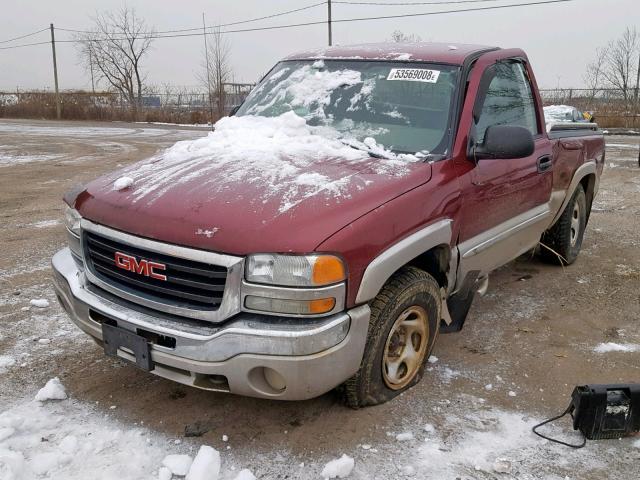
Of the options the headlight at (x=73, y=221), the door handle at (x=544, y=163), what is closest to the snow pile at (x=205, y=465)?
the headlight at (x=73, y=221)

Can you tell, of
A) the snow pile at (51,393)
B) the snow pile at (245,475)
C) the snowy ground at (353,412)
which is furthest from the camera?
the snow pile at (51,393)

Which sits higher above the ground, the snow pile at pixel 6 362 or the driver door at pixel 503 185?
the driver door at pixel 503 185

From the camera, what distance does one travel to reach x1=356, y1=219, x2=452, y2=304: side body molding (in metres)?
2.61

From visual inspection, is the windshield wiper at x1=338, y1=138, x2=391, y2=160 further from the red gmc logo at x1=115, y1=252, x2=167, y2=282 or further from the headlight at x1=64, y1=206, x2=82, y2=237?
the headlight at x1=64, y1=206, x2=82, y2=237

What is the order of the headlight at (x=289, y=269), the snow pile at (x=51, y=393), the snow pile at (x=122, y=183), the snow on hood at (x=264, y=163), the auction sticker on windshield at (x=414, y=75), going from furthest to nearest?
the auction sticker on windshield at (x=414, y=75)
the snow pile at (x=51, y=393)
the snow pile at (x=122, y=183)
the snow on hood at (x=264, y=163)
the headlight at (x=289, y=269)

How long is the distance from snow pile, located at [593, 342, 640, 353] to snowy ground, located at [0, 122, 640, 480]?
13mm

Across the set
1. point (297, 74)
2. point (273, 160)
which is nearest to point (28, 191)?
point (297, 74)

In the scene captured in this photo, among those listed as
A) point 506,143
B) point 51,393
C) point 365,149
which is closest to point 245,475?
point 51,393

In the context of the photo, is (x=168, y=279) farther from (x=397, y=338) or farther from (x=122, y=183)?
(x=397, y=338)

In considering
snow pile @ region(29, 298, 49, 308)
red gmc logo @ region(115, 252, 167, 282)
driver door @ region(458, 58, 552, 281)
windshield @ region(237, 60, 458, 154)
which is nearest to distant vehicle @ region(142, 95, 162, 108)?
snow pile @ region(29, 298, 49, 308)

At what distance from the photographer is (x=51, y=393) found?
3178mm

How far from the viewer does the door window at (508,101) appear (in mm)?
3787

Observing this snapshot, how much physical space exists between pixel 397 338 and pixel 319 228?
0.94 m

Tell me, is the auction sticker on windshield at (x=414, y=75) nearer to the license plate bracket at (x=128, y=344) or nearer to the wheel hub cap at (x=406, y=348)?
the wheel hub cap at (x=406, y=348)
